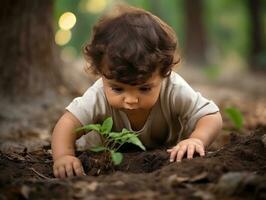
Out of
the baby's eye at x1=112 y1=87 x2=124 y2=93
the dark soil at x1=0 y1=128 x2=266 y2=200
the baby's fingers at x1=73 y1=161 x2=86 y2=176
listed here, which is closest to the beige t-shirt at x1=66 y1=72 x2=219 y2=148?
the baby's eye at x1=112 y1=87 x2=124 y2=93

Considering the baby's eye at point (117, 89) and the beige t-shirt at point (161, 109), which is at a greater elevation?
the baby's eye at point (117, 89)

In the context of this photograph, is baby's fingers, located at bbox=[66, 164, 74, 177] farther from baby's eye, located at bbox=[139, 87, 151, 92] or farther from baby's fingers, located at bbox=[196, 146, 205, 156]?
baby's fingers, located at bbox=[196, 146, 205, 156]

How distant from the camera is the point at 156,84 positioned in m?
3.28

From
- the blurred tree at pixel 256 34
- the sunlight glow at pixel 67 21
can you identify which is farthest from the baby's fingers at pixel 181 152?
the blurred tree at pixel 256 34

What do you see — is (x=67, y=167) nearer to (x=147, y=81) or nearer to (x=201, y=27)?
(x=147, y=81)

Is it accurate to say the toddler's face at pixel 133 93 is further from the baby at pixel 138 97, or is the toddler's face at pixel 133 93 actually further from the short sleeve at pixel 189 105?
the short sleeve at pixel 189 105

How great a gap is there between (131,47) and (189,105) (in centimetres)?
73

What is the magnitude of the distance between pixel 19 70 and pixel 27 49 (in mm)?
238

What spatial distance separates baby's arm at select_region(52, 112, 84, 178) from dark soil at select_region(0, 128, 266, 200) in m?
0.08

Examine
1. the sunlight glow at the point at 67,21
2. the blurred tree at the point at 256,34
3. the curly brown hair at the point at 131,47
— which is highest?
the sunlight glow at the point at 67,21

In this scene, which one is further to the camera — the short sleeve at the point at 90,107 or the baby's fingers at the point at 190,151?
the short sleeve at the point at 90,107

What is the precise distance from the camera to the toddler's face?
316cm

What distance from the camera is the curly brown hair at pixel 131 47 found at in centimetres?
311

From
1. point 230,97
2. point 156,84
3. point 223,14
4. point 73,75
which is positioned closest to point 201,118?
point 156,84
